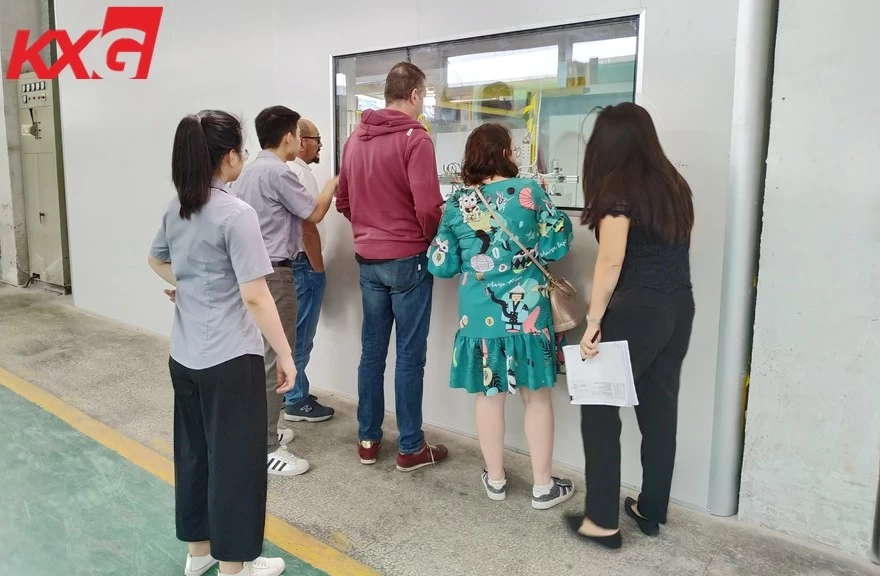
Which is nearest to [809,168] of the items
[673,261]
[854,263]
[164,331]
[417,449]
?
[854,263]

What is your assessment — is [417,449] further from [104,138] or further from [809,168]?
[104,138]

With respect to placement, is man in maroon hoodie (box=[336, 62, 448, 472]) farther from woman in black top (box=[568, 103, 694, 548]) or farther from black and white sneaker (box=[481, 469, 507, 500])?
woman in black top (box=[568, 103, 694, 548])

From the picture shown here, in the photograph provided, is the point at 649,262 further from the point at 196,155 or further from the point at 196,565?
the point at 196,565

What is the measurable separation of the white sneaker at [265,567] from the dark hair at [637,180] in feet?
5.40

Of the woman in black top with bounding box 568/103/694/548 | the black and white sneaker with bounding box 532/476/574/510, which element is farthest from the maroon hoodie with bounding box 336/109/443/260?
the black and white sneaker with bounding box 532/476/574/510

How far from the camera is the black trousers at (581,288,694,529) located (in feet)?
7.92

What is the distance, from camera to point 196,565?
2.37m

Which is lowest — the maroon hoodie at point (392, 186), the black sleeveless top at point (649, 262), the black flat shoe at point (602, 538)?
the black flat shoe at point (602, 538)

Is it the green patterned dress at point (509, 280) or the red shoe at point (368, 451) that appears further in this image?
the red shoe at point (368, 451)

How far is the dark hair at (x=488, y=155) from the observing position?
2.70 meters

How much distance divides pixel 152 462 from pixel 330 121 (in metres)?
2.07

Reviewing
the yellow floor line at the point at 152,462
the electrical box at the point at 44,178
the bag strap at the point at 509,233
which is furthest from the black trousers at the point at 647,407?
the electrical box at the point at 44,178

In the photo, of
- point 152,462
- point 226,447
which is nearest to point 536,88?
point 226,447

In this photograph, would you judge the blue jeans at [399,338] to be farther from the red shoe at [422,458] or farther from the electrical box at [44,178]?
the electrical box at [44,178]
